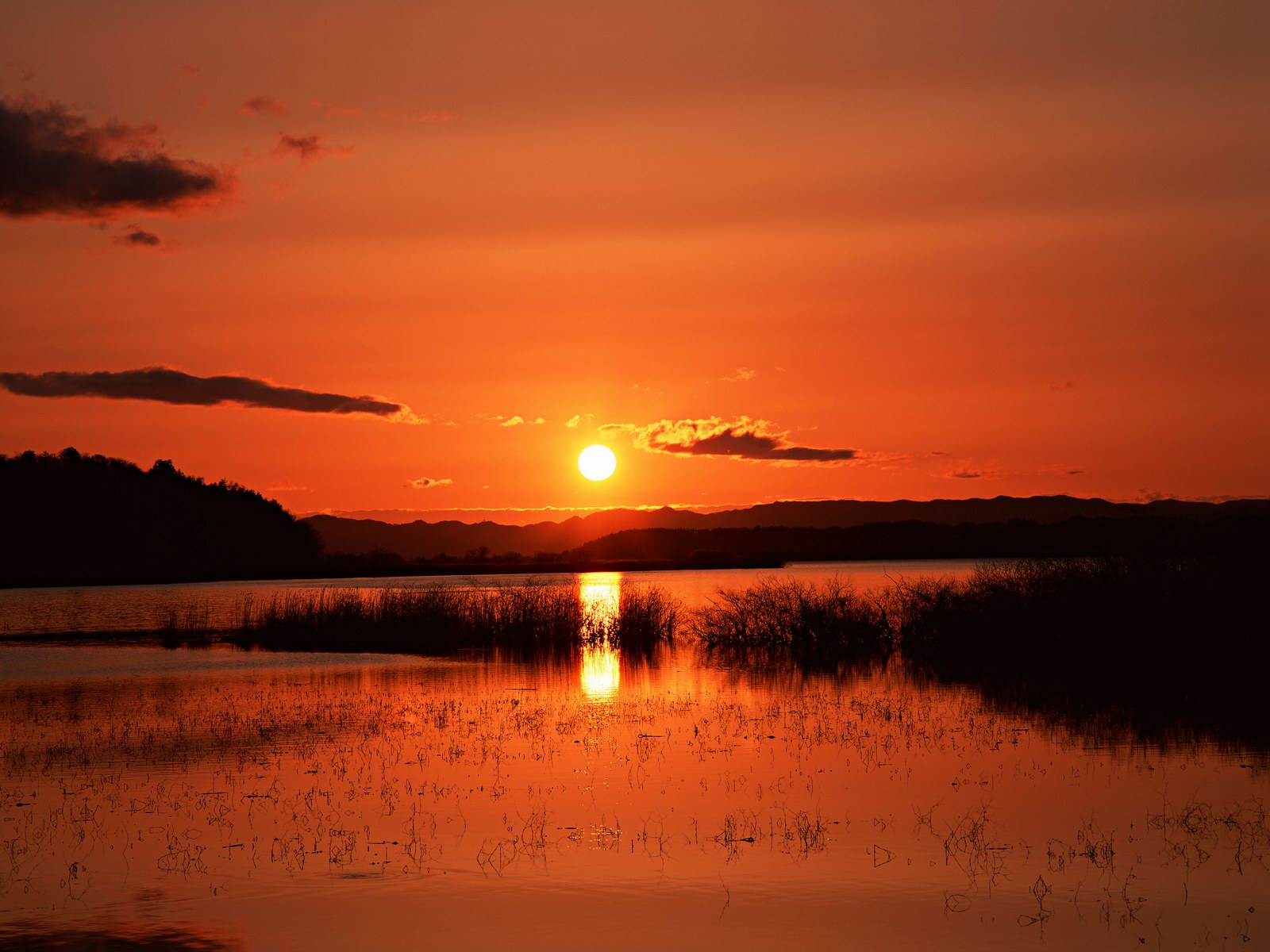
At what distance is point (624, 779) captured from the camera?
18.8 meters

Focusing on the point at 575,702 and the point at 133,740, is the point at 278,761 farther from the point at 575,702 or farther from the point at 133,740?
the point at 575,702

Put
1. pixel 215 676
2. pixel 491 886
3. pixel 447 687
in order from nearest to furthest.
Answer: pixel 491 886 < pixel 447 687 < pixel 215 676

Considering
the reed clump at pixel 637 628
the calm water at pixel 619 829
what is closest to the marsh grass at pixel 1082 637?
the reed clump at pixel 637 628

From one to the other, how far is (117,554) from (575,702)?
12080 centimetres

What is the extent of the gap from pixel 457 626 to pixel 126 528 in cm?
10388

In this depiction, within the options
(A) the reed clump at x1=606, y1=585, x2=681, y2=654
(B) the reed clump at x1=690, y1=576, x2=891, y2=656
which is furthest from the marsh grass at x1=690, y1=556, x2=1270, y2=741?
(A) the reed clump at x1=606, y1=585, x2=681, y2=654

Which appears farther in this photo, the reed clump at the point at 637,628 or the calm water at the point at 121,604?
the calm water at the point at 121,604

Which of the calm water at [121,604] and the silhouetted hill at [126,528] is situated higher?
the silhouetted hill at [126,528]

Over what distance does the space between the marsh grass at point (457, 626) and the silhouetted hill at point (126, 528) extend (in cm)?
8233

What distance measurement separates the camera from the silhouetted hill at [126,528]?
5108 inches

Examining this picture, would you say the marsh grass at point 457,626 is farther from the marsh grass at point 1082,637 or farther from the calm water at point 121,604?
the calm water at point 121,604

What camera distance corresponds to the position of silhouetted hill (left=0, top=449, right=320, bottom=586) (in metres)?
130

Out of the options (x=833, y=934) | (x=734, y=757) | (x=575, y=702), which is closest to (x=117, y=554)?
(x=575, y=702)

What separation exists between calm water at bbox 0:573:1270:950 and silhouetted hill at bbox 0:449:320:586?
110m
